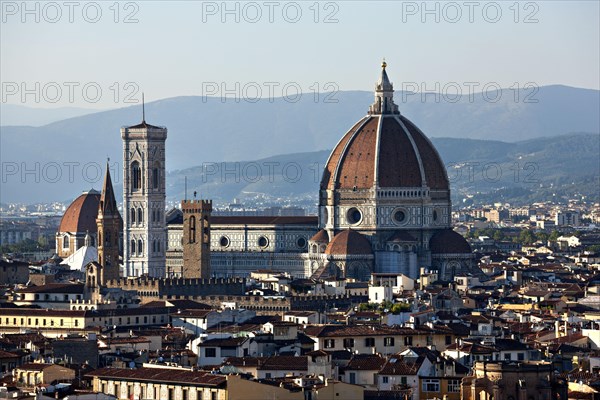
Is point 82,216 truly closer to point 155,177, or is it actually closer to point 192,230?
point 155,177

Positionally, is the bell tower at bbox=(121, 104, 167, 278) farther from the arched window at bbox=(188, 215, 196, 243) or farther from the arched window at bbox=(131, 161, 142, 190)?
the arched window at bbox=(188, 215, 196, 243)

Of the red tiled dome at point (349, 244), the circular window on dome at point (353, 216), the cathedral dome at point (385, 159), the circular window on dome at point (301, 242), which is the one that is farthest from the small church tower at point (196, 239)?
the circular window on dome at point (301, 242)

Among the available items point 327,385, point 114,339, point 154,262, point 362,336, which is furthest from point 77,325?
point 154,262

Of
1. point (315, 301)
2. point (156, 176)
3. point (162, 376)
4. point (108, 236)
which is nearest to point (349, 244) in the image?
point (156, 176)

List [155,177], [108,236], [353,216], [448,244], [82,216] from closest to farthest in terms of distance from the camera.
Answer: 1. [108,236]
2. [448,244]
3. [353,216]
4. [155,177]
5. [82,216]

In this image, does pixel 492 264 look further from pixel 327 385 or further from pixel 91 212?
pixel 327 385

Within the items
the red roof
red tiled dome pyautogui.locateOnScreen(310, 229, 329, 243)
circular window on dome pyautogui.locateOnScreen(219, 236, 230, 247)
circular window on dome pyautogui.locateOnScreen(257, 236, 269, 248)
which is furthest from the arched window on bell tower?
the red roof
